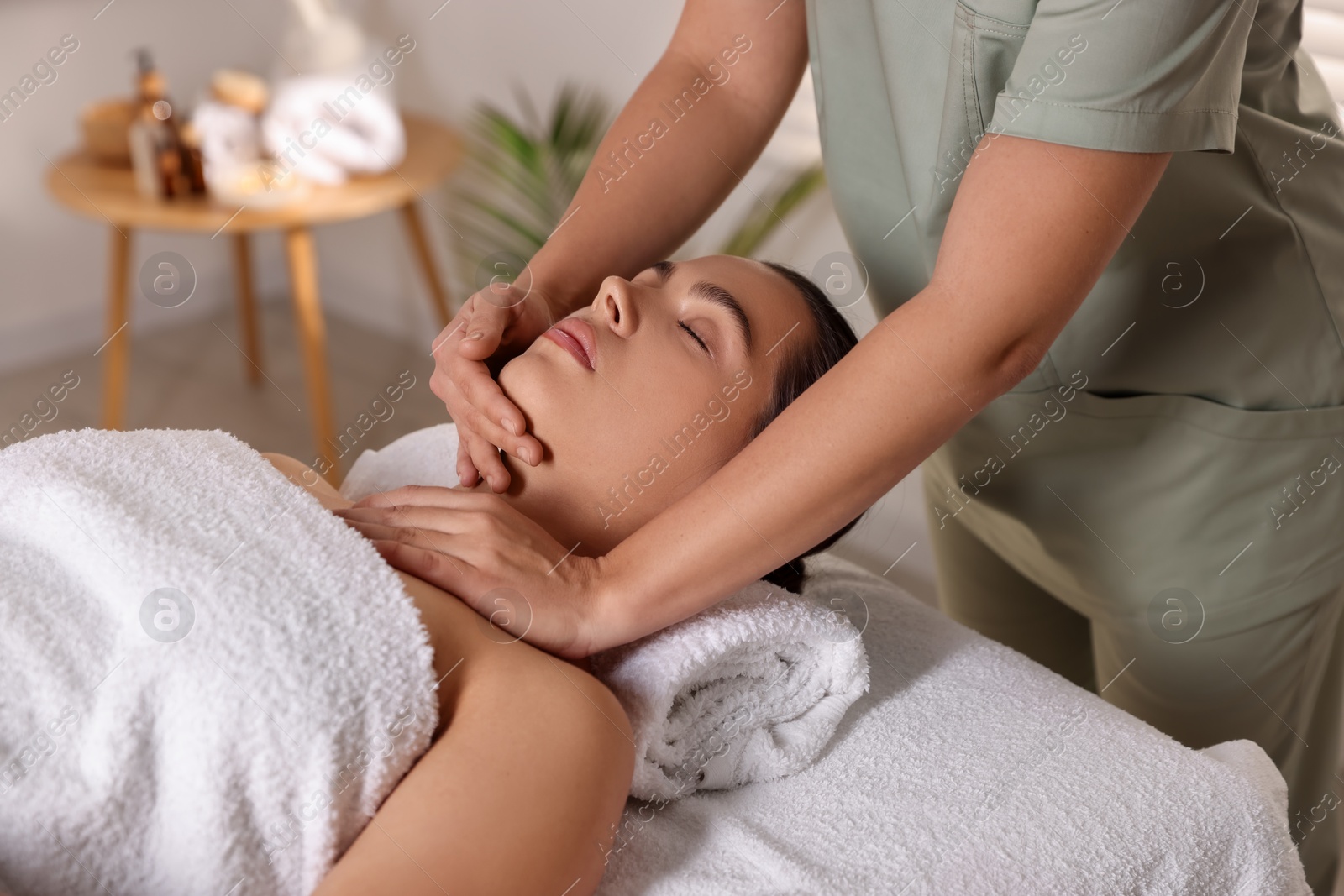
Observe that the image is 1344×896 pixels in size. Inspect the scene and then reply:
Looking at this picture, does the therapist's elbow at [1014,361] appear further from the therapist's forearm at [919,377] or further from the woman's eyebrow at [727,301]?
the woman's eyebrow at [727,301]

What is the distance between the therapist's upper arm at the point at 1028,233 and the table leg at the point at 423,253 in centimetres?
212

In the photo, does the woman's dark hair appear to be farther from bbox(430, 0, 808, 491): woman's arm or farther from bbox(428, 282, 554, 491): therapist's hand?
bbox(428, 282, 554, 491): therapist's hand

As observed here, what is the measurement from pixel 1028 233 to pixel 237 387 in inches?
117

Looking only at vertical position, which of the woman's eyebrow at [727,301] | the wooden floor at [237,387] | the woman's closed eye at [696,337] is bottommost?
the wooden floor at [237,387]

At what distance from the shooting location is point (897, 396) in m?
0.81

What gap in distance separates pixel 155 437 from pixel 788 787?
1.97ft

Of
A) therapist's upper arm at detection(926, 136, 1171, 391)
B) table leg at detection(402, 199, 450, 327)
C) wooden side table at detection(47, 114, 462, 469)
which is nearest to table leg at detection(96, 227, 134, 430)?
wooden side table at detection(47, 114, 462, 469)

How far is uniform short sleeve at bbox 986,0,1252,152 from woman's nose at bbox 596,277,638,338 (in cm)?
38

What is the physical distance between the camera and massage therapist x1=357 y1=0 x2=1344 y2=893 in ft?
2.62

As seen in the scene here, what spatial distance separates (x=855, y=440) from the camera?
81cm

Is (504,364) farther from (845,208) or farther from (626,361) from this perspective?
(845,208)

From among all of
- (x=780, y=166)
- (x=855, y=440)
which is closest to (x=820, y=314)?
(x=855, y=440)

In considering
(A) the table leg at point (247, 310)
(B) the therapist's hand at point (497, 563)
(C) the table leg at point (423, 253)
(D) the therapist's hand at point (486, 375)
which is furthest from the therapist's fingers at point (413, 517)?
(A) the table leg at point (247, 310)

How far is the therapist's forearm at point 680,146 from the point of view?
1.19 m
